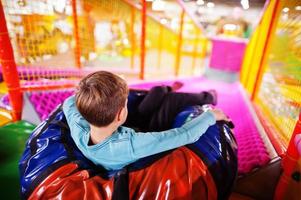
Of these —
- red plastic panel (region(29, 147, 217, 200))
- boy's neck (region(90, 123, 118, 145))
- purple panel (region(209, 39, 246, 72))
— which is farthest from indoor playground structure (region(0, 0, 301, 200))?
purple panel (region(209, 39, 246, 72))

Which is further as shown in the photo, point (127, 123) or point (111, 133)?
point (127, 123)

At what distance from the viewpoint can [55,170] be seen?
82 cm

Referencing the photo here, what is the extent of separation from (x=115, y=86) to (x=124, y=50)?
10.7 feet

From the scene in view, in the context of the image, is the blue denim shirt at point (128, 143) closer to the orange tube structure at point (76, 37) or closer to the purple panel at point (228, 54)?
the orange tube structure at point (76, 37)

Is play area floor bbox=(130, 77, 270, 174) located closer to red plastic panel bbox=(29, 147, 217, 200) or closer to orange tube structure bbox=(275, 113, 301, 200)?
orange tube structure bbox=(275, 113, 301, 200)

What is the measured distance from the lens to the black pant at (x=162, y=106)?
52.0 inches

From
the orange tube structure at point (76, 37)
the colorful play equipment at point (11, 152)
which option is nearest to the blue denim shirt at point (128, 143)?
the colorful play equipment at point (11, 152)

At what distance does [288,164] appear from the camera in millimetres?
1011

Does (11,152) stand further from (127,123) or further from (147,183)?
(147,183)

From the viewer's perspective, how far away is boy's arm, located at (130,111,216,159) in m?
0.82

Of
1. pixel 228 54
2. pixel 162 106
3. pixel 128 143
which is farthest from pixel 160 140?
pixel 228 54

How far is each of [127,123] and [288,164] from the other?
851 mm

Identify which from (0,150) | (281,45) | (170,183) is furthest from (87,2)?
(170,183)

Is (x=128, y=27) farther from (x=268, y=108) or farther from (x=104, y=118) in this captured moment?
(x=104, y=118)
